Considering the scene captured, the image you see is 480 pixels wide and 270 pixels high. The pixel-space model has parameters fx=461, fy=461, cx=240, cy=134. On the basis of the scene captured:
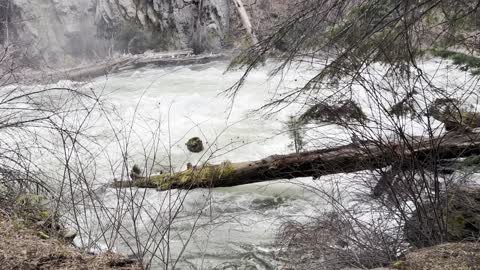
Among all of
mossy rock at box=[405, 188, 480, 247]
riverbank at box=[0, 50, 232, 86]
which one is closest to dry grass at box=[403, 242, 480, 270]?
mossy rock at box=[405, 188, 480, 247]

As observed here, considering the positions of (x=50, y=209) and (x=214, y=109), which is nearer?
(x=50, y=209)

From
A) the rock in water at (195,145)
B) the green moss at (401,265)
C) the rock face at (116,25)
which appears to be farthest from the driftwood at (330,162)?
the rock face at (116,25)

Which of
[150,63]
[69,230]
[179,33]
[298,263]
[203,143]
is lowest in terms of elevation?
[298,263]

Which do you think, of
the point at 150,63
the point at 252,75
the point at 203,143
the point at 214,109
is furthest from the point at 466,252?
the point at 150,63

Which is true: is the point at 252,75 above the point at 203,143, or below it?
above

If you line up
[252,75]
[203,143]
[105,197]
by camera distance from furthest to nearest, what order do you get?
[252,75], [203,143], [105,197]

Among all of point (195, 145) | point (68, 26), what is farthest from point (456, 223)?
point (68, 26)

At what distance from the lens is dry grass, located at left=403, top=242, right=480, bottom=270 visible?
8.61 ft

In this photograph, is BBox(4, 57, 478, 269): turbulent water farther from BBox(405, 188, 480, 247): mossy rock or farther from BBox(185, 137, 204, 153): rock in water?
BBox(405, 188, 480, 247): mossy rock

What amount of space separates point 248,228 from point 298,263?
1613 millimetres

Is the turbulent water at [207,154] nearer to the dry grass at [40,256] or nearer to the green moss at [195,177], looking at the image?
the green moss at [195,177]

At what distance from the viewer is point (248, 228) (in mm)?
5887

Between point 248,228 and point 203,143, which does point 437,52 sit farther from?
point 203,143

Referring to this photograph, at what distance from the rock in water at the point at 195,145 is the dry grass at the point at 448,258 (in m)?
5.33
